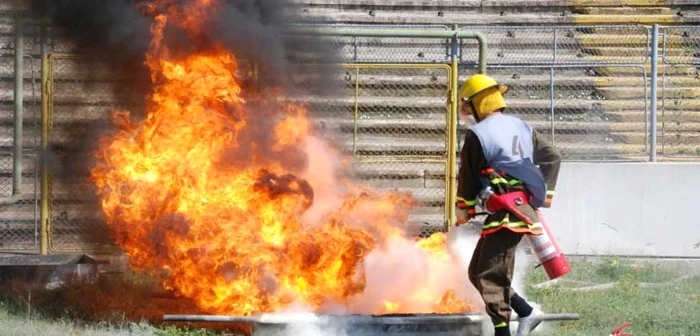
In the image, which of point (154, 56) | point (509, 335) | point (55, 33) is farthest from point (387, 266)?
point (55, 33)

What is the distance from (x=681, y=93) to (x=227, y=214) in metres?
10.1

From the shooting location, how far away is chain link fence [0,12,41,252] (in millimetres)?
11203

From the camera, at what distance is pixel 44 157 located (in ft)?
35.2

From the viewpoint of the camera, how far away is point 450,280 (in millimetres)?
8477

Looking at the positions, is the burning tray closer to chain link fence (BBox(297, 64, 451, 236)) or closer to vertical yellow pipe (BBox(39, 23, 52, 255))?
chain link fence (BBox(297, 64, 451, 236))

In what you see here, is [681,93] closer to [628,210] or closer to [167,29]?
[628,210]

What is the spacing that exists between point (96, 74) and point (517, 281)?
4.22m

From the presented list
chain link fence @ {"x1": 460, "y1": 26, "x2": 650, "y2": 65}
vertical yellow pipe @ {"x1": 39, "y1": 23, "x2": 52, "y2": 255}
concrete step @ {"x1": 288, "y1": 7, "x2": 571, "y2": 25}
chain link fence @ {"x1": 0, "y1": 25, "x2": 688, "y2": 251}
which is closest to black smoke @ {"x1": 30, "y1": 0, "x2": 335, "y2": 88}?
chain link fence @ {"x1": 0, "y1": 25, "x2": 688, "y2": 251}

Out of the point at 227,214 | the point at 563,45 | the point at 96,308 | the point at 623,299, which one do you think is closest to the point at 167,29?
the point at 227,214

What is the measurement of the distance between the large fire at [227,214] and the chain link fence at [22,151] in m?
2.88

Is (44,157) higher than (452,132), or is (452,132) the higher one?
Result: (452,132)

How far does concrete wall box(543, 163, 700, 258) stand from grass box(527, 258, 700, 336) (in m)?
0.34

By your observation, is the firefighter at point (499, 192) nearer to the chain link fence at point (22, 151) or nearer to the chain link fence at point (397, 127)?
the chain link fence at point (397, 127)

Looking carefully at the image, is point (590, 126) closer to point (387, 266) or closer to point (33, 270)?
point (387, 266)
